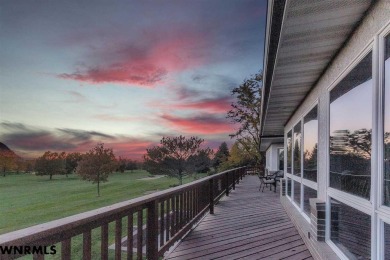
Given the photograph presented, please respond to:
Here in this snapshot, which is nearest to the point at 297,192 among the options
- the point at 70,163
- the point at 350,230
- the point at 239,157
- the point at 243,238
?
the point at 243,238

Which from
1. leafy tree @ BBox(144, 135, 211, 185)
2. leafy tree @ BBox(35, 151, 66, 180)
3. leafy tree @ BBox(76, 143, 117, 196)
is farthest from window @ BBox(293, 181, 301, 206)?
leafy tree @ BBox(35, 151, 66, 180)

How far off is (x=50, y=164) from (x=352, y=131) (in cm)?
5788

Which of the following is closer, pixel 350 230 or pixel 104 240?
pixel 104 240

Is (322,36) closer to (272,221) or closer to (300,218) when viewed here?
(300,218)

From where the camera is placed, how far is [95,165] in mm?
37562

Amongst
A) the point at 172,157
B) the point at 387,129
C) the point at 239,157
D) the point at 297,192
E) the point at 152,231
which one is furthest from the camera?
the point at 172,157

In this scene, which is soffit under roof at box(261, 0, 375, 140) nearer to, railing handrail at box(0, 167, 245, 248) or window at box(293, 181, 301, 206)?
railing handrail at box(0, 167, 245, 248)

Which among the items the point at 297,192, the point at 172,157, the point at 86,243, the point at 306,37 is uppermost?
the point at 306,37

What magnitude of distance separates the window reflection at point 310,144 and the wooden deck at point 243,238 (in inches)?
38.9

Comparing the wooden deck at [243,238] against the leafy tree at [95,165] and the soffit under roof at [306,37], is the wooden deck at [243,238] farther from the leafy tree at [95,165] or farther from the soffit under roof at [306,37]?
the leafy tree at [95,165]

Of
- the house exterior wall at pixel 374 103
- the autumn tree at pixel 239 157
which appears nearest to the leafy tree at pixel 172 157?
the autumn tree at pixel 239 157

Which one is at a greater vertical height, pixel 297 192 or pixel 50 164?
pixel 297 192

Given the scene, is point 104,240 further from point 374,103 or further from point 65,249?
point 374,103

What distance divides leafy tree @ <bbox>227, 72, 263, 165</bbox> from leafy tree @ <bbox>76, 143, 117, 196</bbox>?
58.5 feet
